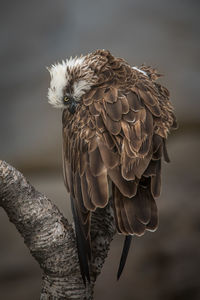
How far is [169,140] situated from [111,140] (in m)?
1.77

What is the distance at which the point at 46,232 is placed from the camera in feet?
7.02

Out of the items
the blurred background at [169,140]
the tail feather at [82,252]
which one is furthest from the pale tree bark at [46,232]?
the blurred background at [169,140]

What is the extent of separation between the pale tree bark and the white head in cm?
44

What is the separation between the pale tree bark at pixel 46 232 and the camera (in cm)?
210

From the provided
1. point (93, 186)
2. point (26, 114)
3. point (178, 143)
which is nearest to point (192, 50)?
point (178, 143)

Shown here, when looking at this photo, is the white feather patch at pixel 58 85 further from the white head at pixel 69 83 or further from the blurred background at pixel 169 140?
the blurred background at pixel 169 140

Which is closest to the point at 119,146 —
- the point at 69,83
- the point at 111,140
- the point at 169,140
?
the point at 111,140

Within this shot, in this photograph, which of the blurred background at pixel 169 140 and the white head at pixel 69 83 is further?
the blurred background at pixel 169 140

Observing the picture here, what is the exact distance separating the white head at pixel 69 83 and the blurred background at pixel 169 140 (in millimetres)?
1333

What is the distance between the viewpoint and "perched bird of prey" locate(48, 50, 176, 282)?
6.72ft

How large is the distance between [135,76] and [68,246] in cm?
82

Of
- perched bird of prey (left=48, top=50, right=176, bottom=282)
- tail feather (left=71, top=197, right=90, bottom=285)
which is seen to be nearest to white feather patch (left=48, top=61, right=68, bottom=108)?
perched bird of prey (left=48, top=50, right=176, bottom=282)

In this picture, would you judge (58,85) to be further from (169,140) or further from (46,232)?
(169,140)

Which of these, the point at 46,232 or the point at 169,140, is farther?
the point at 169,140
